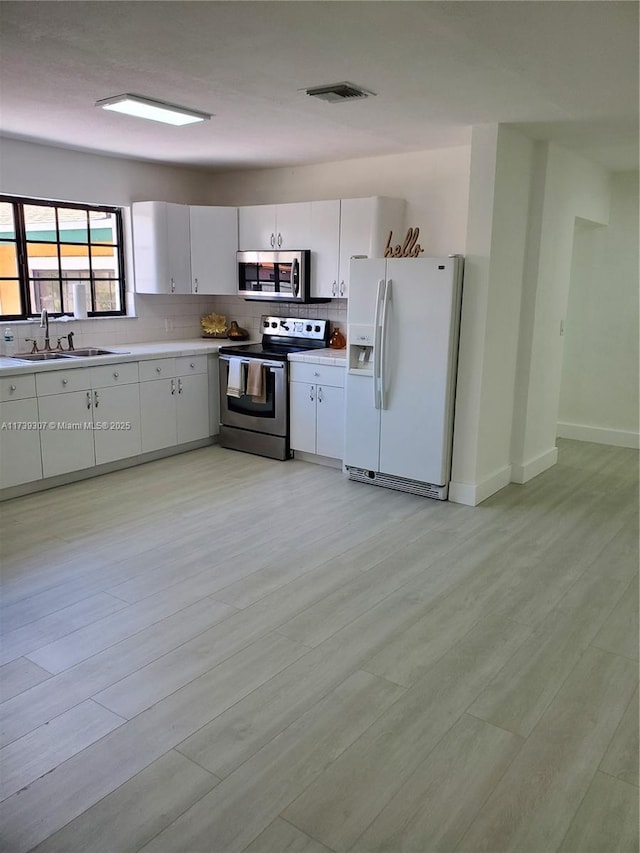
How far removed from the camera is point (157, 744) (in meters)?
2.19

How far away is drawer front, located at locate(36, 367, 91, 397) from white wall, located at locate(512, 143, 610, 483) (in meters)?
3.28

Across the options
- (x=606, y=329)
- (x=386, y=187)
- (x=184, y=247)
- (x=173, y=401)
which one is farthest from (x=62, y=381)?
(x=606, y=329)

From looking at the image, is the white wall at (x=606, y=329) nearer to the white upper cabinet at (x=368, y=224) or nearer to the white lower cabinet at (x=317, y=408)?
the white upper cabinet at (x=368, y=224)


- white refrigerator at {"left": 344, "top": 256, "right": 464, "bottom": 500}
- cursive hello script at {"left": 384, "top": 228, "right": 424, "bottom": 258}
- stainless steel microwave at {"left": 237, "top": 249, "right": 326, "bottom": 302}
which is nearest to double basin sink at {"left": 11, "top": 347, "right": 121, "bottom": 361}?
stainless steel microwave at {"left": 237, "top": 249, "right": 326, "bottom": 302}

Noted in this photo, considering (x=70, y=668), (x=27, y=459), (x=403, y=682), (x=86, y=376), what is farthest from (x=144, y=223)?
(x=403, y=682)

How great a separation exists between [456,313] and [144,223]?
9.90 ft

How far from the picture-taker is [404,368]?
15.0 ft

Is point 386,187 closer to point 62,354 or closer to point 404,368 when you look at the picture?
point 404,368

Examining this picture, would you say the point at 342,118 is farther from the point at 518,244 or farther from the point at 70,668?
the point at 70,668

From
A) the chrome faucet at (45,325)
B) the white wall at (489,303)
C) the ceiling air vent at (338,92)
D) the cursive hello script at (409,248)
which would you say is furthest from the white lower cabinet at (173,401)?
the ceiling air vent at (338,92)

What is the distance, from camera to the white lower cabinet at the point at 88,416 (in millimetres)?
4602

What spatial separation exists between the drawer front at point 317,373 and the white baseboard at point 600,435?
2.86 meters

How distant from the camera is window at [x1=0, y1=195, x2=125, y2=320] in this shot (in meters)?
5.04

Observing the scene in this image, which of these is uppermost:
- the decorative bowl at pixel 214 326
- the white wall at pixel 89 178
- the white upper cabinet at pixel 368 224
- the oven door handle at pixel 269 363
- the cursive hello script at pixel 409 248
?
the white wall at pixel 89 178
